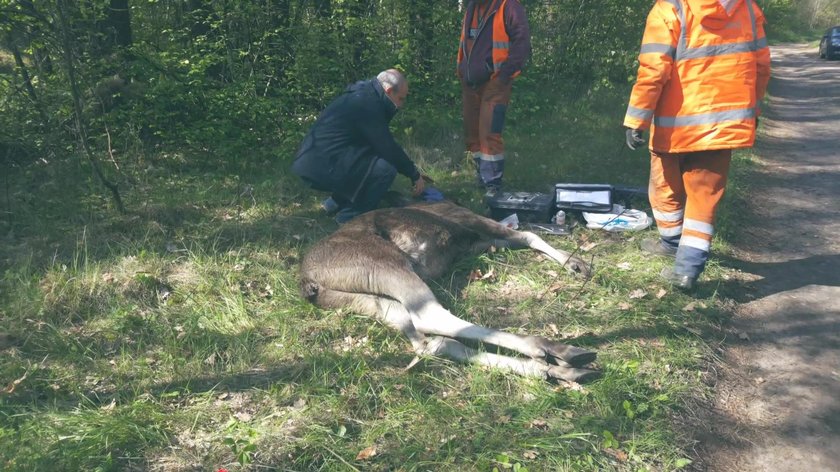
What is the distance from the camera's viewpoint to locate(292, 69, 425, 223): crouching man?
5551 millimetres

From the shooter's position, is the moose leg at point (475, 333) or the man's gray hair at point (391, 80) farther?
the man's gray hair at point (391, 80)

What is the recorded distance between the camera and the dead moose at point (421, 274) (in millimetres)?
3529

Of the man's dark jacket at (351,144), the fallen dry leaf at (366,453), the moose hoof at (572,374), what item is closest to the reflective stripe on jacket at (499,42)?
the man's dark jacket at (351,144)

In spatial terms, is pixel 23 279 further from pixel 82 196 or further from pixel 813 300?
pixel 813 300

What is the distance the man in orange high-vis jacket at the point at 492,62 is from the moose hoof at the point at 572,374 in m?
3.29

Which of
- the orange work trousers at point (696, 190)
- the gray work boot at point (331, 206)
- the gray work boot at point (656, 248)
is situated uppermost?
the orange work trousers at point (696, 190)

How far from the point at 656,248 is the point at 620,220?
26.8 inches

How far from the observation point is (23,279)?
461 cm

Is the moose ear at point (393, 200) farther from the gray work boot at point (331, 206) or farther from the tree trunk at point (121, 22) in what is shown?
the tree trunk at point (121, 22)

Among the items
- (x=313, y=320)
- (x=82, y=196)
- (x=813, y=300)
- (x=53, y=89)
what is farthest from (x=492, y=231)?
(x=53, y=89)

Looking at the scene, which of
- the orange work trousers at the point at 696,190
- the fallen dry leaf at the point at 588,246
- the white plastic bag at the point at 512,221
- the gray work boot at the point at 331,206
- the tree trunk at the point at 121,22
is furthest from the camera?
the tree trunk at the point at 121,22

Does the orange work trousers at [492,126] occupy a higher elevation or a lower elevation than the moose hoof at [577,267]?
higher

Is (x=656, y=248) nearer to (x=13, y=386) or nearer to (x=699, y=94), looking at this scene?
(x=699, y=94)

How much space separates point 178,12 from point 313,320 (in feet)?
20.8
